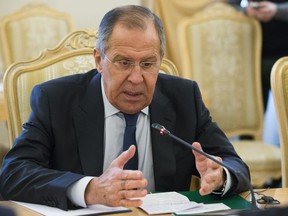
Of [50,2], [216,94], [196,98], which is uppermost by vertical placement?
[50,2]

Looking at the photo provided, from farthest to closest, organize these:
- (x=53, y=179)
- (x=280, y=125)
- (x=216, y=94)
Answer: (x=216, y=94) → (x=280, y=125) → (x=53, y=179)

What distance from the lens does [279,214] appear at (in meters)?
1.03

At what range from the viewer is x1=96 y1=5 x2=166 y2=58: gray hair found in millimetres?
2281

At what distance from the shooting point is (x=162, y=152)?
2404 mm

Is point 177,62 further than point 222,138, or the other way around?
point 177,62

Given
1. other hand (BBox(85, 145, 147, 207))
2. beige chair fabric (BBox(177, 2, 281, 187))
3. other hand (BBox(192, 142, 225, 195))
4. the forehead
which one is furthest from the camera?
beige chair fabric (BBox(177, 2, 281, 187))

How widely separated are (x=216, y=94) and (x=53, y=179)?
260cm

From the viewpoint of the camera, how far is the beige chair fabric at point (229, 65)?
4484 millimetres

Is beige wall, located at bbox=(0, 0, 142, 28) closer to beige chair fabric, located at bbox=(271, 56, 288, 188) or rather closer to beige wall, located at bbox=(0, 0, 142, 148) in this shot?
beige wall, located at bbox=(0, 0, 142, 148)

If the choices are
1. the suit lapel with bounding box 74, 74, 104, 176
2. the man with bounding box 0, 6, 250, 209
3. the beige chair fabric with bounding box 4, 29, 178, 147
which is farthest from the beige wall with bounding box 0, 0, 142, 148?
the suit lapel with bounding box 74, 74, 104, 176

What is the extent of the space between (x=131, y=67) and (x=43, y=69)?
543 mm

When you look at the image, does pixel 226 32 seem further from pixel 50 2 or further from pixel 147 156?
pixel 147 156

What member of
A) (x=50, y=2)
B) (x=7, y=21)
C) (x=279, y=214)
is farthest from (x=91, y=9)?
(x=279, y=214)

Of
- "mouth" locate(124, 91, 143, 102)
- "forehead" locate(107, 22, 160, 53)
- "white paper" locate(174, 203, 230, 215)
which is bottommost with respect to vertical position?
"white paper" locate(174, 203, 230, 215)
